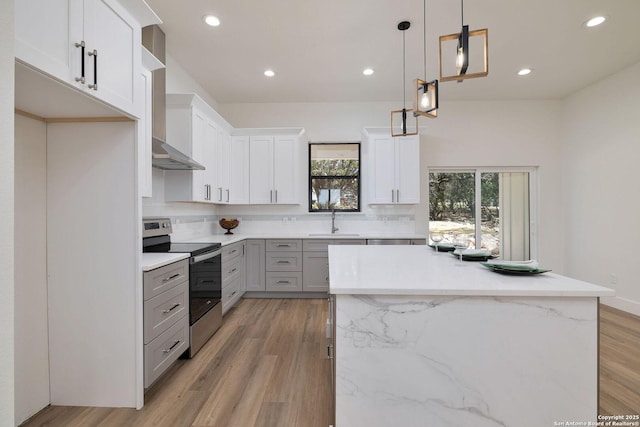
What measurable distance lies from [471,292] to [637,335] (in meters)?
3.03

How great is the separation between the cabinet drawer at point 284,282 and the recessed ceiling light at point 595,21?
13.2 feet

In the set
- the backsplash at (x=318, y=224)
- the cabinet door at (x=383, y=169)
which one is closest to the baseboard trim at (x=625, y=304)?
the backsplash at (x=318, y=224)

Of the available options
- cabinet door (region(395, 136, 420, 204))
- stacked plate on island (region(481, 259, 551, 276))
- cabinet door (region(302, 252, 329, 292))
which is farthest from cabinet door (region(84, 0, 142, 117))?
cabinet door (region(395, 136, 420, 204))

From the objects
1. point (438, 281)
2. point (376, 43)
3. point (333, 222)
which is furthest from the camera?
point (333, 222)

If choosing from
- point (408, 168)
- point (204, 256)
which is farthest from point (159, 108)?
point (408, 168)

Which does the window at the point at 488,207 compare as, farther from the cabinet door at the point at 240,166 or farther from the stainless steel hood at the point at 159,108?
the stainless steel hood at the point at 159,108

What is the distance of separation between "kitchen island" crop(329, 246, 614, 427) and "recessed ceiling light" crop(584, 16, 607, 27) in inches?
109

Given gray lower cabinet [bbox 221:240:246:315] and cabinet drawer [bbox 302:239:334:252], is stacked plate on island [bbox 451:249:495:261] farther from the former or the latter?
gray lower cabinet [bbox 221:240:246:315]

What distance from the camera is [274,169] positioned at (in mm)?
4305

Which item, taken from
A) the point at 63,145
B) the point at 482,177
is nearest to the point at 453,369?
the point at 63,145

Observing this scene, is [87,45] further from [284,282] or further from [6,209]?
[284,282]

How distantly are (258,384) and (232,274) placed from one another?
65.3 inches

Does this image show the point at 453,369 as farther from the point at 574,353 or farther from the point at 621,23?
the point at 621,23

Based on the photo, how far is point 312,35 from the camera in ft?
9.19
